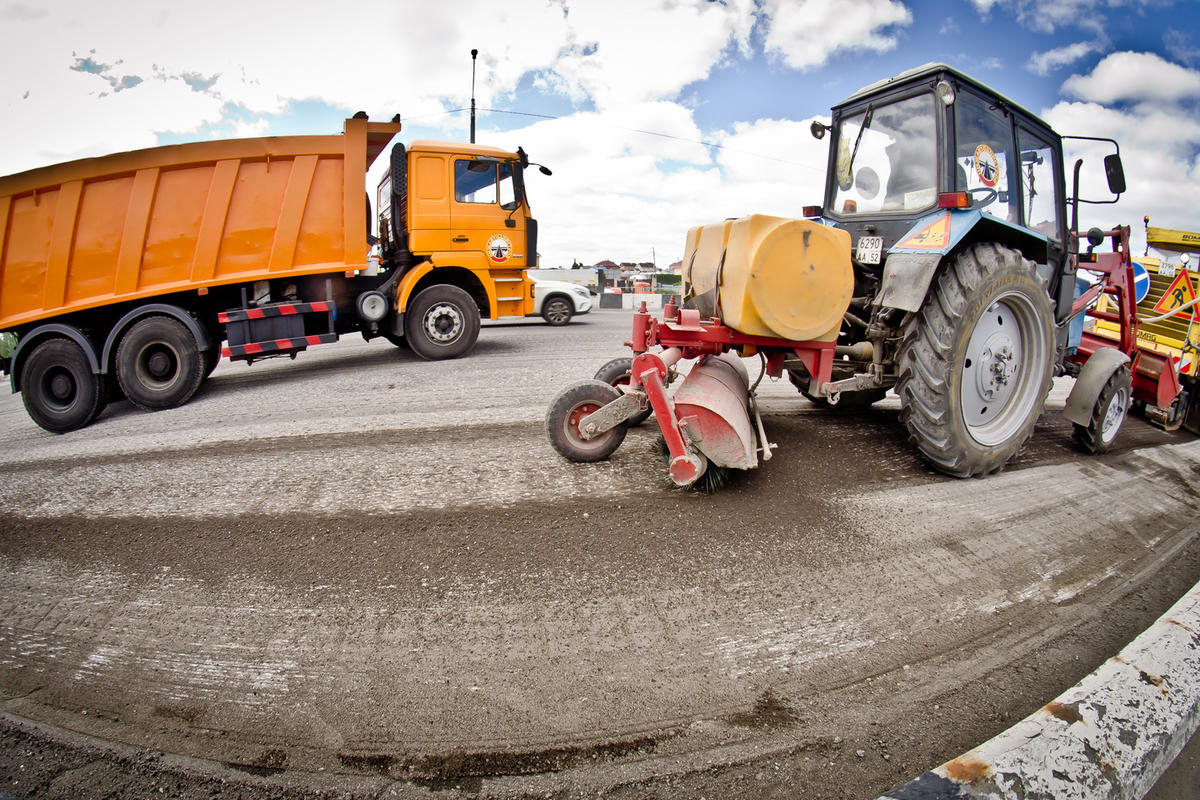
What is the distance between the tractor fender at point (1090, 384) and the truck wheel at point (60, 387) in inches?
339

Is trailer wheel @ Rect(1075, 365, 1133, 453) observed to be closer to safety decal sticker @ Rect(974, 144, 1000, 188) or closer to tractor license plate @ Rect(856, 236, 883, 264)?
safety decal sticker @ Rect(974, 144, 1000, 188)

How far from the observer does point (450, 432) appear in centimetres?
441

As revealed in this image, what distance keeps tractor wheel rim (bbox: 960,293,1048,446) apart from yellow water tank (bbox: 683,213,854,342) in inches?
43.8

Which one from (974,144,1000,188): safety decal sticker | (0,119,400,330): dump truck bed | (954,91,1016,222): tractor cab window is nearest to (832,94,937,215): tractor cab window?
(954,91,1016,222): tractor cab window

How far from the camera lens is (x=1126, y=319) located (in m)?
5.13

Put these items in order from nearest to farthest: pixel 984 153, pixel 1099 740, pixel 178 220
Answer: pixel 1099 740
pixel 984 153
pixel 178 220

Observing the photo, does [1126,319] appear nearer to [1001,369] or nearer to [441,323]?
[1001,369]

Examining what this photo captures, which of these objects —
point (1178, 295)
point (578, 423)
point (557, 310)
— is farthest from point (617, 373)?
point (557, 310)

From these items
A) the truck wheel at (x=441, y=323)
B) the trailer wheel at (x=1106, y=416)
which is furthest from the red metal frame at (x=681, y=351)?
the truck wheel at (x=441, y=323)

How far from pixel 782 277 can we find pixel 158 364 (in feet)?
20.8

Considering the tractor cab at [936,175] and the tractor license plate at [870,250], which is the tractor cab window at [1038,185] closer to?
the tractor cab at [936,175]

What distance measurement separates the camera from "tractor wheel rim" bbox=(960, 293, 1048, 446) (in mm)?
3883

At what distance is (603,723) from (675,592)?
75 centimetres

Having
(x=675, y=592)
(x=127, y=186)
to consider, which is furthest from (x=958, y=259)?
(x=127, y=186)
